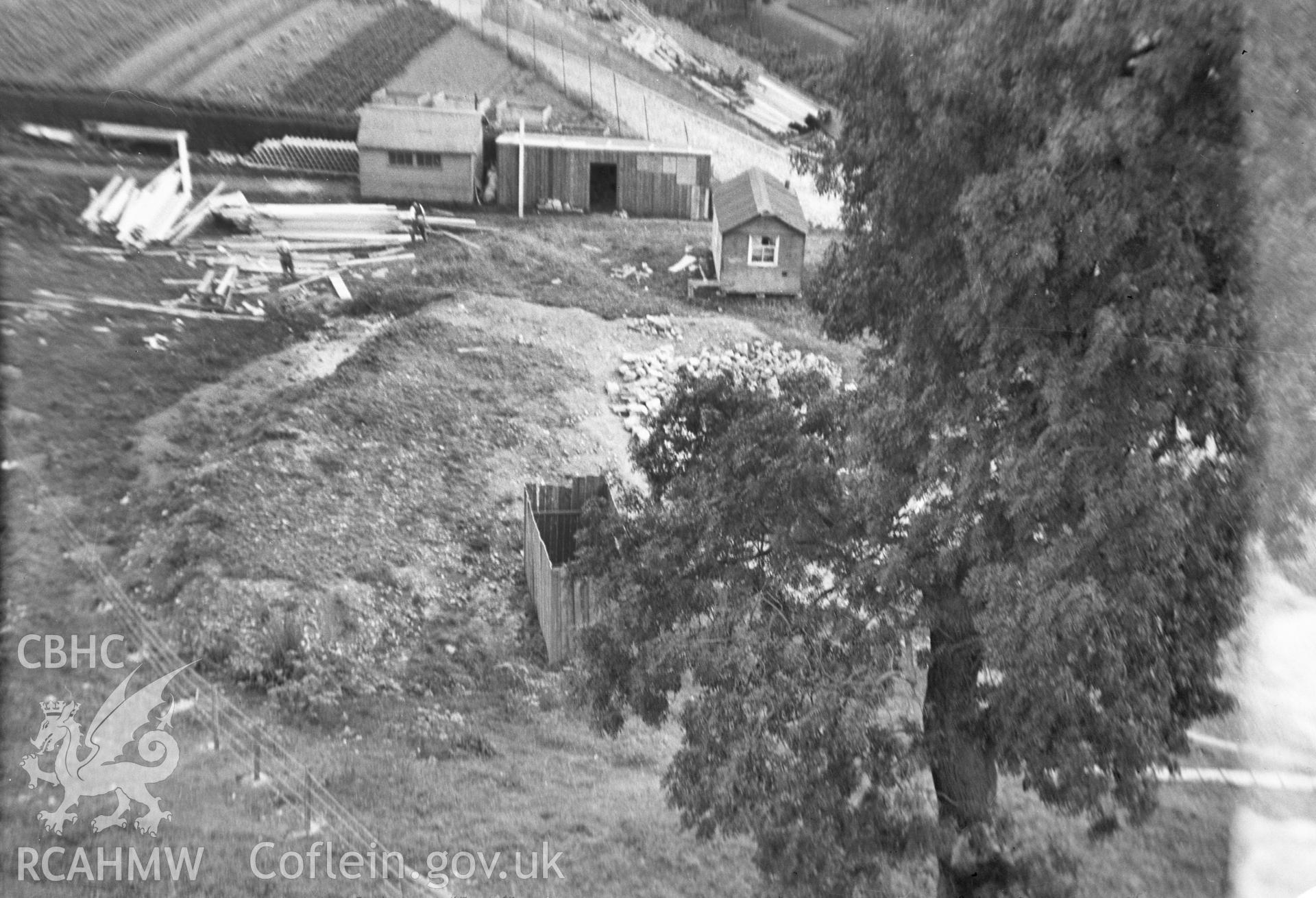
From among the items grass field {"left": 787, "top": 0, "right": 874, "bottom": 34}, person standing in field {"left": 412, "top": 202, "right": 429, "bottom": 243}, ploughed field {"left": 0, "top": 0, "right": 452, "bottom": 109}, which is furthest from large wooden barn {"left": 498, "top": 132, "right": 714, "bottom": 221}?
grass field {"left": 787, "top": 0, "right": 874, "bottom": 34}

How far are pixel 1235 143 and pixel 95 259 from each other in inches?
227

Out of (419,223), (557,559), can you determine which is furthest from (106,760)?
(419,223)

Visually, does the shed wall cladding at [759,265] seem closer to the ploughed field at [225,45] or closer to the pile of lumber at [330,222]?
the pile of lumber at [330,222]

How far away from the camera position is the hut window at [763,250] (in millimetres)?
8062

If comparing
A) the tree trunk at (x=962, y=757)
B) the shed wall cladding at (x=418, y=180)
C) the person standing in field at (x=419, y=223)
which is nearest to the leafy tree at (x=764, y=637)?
the tree trunk at (x=962, y=757)

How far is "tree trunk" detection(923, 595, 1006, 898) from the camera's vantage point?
5.24 m

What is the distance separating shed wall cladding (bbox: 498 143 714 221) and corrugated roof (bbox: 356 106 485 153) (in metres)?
0.28

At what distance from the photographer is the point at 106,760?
5465 millimetres

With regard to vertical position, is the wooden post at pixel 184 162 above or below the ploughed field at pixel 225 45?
below

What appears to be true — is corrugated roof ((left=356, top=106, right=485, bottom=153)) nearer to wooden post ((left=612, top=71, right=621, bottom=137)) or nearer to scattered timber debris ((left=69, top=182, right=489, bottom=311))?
scattered timber debris ((left=69, top=182, right=489, bottom=311))

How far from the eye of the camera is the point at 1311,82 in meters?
3.91

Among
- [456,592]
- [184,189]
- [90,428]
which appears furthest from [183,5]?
[456,592]

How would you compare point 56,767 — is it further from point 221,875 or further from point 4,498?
point 4,498

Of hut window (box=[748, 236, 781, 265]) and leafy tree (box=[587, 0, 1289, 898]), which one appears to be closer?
leafy tree (box=[587, 0, 1289, 898])
